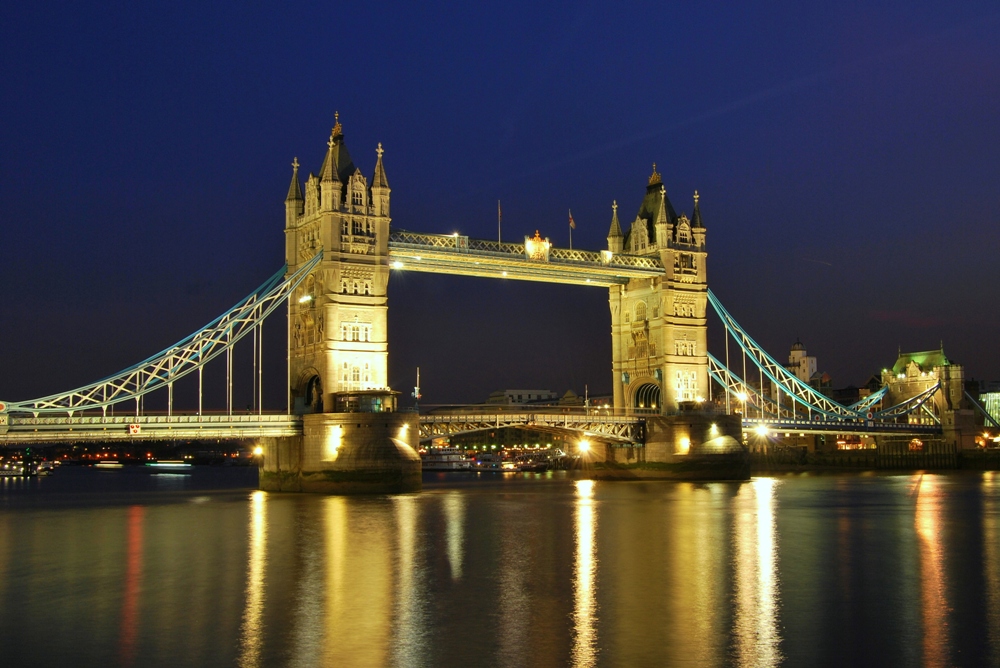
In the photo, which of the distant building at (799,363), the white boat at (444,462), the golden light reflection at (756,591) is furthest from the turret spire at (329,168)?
the distant building at (799,363)

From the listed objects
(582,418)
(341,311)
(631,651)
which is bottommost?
(631,651)

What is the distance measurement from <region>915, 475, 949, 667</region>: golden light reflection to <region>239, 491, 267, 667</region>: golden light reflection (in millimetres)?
9574

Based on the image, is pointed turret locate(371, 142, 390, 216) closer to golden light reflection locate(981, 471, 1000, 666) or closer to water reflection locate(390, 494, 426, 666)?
water reflection locate(390, 494, 426, 666)

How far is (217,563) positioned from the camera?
88.3ft

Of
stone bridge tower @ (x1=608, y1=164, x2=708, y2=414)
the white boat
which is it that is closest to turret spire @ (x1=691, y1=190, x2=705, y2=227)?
stone bridge tower @ (x1=608, y1=164, x2=708, y2=414)

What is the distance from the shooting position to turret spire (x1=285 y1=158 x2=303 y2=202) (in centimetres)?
5756

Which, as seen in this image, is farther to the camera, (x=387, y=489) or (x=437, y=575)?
(x=387, y=489)

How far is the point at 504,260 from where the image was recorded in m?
58.2

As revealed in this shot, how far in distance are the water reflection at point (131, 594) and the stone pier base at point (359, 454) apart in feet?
44.7

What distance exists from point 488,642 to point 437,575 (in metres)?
7.32

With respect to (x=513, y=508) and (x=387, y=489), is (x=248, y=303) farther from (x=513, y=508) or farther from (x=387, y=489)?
(x=513, y=508)

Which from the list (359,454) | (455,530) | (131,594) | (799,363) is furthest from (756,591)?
(799,363)

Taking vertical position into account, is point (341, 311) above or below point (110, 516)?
above

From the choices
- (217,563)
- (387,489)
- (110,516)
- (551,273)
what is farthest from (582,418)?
(217,563)
